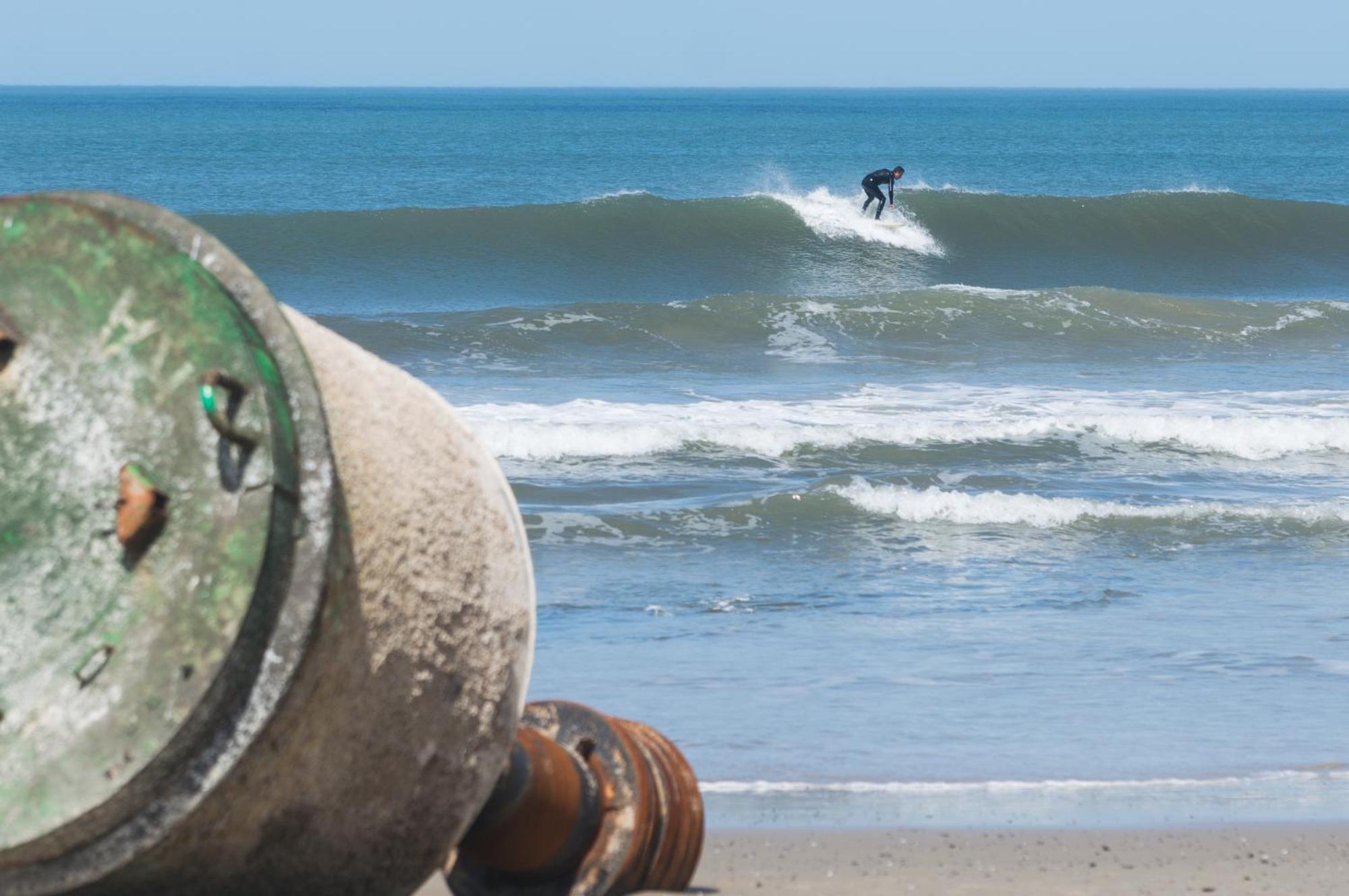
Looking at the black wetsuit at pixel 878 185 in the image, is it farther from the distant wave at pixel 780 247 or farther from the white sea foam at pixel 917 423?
the white sea foam at pixel 917 423

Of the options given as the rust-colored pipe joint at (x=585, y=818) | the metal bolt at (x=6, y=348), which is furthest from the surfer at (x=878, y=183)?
the metal bolt at (x=6, y=348)

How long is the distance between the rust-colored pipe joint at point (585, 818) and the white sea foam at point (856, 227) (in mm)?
25440

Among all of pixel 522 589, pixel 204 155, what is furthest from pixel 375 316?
pixel 204 155

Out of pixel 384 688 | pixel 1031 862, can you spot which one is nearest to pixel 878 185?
pixel 1031 862

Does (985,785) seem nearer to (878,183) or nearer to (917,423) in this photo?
(917,423)

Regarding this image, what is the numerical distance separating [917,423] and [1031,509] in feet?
10.4

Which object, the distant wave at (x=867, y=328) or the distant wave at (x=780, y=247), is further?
the distant wave at (x=780, y=247)

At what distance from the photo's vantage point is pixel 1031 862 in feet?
14.2

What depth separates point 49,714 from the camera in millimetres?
2213

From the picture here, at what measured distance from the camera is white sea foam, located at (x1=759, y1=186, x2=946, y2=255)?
28781 mm

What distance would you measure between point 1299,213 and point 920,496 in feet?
82.7

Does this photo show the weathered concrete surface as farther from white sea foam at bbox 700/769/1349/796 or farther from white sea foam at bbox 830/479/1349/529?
white sea foam at bbox 830/479/1349/529

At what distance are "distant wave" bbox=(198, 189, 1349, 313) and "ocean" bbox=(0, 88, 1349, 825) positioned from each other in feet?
0.32

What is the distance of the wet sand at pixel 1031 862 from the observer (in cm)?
409
